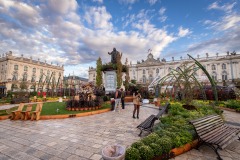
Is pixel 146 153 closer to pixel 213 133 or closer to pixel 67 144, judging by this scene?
pixel 213 133

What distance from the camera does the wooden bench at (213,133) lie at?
3.61 metres

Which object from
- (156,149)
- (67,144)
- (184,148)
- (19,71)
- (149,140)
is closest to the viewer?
(156,149)

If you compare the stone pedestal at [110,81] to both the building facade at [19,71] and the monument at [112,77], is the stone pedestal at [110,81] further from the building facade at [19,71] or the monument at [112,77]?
the building facade at [19,71]

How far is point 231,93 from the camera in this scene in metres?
16.8

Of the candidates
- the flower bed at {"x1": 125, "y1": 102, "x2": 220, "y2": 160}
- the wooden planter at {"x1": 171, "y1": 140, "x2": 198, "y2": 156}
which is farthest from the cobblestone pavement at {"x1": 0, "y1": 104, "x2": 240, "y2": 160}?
the flower bed at {"x1": 125, "y1": 102, "x2": 220, "y2": 160}

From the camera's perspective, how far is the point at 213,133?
4.12 meters

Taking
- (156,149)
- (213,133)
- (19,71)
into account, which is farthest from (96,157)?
(19,71)

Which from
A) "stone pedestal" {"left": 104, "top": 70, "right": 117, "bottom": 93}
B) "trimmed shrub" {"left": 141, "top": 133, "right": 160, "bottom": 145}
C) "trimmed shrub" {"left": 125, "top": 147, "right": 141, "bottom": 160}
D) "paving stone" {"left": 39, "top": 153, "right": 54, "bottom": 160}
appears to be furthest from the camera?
"stone pedestal" {"left": 104, "top": 70, "right": 117, "bottom": 93}

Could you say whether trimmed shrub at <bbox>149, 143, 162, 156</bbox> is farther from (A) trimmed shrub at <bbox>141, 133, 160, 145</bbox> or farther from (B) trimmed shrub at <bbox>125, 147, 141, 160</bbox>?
(B) trimmed shrub at <bbox>125, 147, 141, 160</bbox>

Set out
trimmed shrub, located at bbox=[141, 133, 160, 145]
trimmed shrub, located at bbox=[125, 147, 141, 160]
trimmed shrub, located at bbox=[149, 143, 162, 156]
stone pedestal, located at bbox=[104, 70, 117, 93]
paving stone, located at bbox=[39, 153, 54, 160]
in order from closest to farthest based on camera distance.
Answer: trimmed shrub, located at bbox=[125, 147, 141, 160], trimmed shrub, located at bbox=[149, 143, 162, 156], trimmed shrub, located at bbox=[141, 133, 160, 145], paving stone, located at bbox=[39, 153, 54, 160], stone pedestal, located at bbox=[104, 70, 117, 93]

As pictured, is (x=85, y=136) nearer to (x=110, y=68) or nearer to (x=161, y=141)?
(x=161, y=141)

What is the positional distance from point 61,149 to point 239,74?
7201 cm

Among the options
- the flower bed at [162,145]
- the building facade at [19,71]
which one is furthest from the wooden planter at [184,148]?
the building facade at [19,71]

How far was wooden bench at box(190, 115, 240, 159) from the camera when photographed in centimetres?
361
